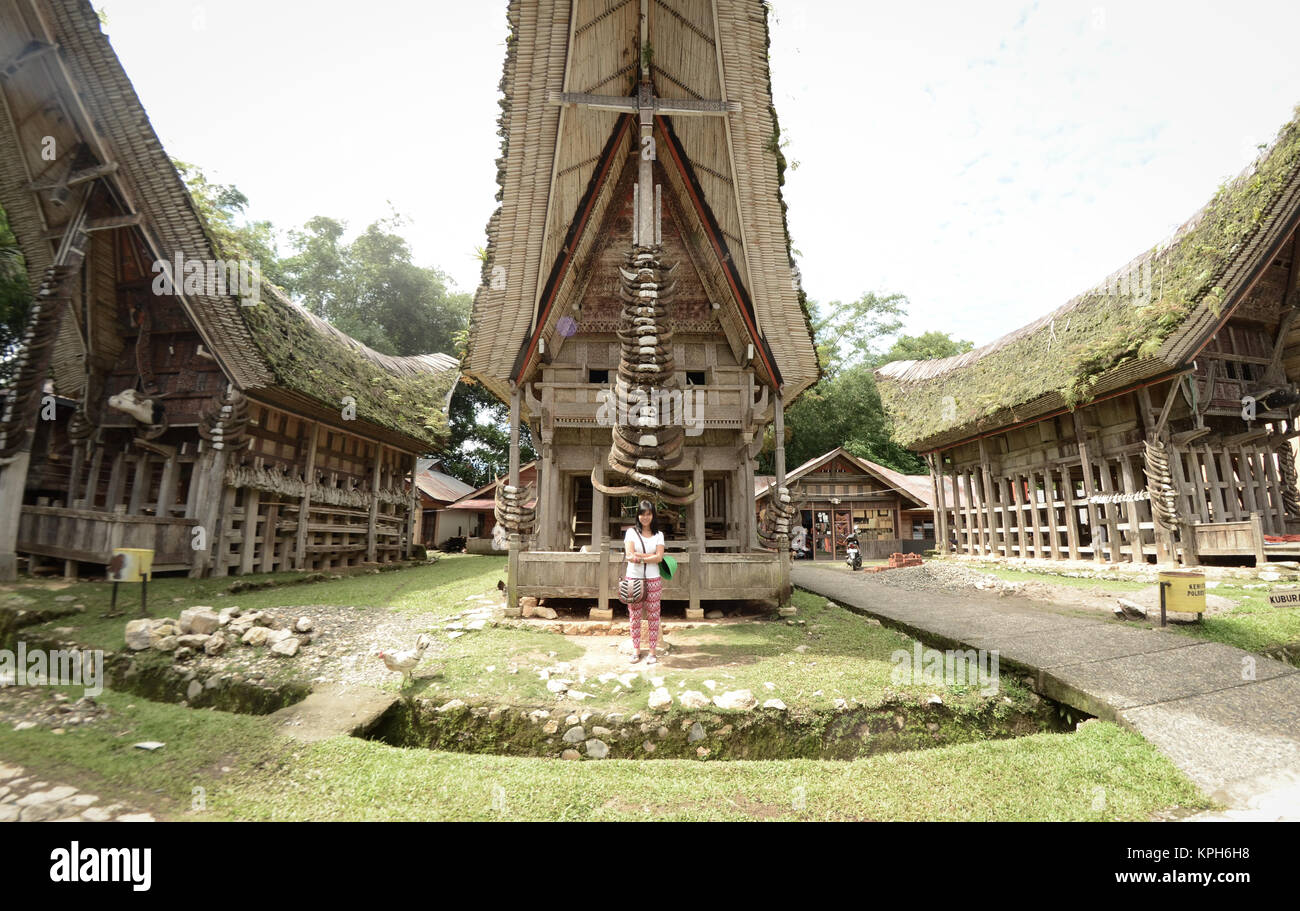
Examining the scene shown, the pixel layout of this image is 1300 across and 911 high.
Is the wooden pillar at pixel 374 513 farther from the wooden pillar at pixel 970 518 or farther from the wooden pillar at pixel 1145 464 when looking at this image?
the wooden pillar at pixel 1145 464

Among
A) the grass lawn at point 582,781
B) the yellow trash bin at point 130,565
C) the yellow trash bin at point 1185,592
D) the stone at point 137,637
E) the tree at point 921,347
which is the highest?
the tree at point 921,347

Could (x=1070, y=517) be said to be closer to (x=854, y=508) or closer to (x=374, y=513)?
(x=854, y=508)

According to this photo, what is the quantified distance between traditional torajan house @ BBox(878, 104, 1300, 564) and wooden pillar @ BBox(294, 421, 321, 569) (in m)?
18.9

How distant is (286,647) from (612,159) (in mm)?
8688

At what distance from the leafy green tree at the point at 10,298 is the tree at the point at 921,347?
139 feet

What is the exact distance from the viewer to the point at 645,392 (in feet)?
20.8

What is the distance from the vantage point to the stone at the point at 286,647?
577 cm

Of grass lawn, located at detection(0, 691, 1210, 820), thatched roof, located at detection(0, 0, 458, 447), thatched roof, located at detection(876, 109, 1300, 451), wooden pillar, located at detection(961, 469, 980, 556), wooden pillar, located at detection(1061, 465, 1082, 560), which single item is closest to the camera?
grass lawn, located at detection(0, 691, 1210, 820)

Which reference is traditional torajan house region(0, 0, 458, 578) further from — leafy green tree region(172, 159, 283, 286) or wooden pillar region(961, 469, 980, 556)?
wooden pillar region(961, 469, 980, 556)

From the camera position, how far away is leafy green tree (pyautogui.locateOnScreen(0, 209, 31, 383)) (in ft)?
39.9

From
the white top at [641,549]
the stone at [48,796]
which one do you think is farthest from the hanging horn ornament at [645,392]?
the stone at [48,796]

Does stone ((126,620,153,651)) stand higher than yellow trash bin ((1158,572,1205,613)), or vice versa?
yellow trash bin ((1158,572,1205,613))

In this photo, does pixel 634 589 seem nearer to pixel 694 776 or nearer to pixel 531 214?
pixel 694 776

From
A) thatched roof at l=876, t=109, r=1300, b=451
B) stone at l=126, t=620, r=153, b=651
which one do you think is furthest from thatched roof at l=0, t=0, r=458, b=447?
thatched roof at l=876, t=109, r=1300, b=451
